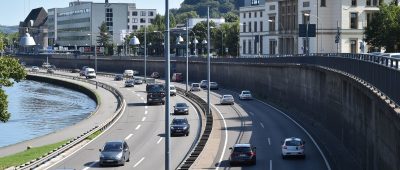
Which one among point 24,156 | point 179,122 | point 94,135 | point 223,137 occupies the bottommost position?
point 24,156

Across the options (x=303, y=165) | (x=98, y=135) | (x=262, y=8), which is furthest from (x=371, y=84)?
(x=262, y=8)

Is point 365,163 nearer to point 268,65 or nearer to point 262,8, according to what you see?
point 268,65

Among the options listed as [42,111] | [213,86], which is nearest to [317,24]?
[213,86]

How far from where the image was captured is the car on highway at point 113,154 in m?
44.7

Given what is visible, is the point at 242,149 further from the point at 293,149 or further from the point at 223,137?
the point at 223,137

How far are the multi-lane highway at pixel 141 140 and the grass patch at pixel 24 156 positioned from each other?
2.88 m

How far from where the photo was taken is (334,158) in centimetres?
4472

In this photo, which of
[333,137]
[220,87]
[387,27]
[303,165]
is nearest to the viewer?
[303,165]

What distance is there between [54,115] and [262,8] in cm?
6083

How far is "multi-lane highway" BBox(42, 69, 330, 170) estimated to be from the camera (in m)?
45.4

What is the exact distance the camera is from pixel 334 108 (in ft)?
178

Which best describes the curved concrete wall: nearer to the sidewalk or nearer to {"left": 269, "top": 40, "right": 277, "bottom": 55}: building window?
the sidewalk

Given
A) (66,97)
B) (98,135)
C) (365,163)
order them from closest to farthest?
(365,163) → (98,135) → (66,97)

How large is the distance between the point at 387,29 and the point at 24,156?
53.6 m
